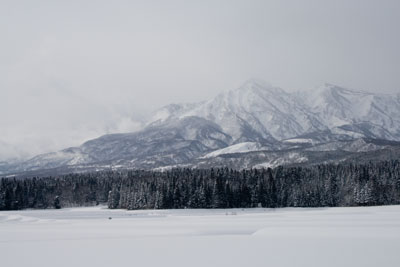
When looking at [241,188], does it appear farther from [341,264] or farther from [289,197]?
[341,264]

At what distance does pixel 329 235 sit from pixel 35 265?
28311 millimetres

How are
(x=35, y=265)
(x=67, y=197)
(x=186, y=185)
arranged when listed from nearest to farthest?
(x=35, y=265)
(x=186, y=185)
(x=67, y=197)

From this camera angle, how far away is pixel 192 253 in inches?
1265

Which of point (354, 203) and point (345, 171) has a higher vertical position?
point (345, 171)

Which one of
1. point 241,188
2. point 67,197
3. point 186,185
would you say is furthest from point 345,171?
point 67,197

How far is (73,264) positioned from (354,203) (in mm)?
114654

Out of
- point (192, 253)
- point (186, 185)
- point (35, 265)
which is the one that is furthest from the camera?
point (186, 185)

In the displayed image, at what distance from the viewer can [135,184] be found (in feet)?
495

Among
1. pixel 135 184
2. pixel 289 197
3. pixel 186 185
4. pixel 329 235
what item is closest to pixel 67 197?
pixel 135 184

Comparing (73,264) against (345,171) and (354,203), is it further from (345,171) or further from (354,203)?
(345,171)

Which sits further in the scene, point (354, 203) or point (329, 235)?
point (354, 203)

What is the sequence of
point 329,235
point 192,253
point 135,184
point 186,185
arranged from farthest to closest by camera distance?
point 135,184 < point 186,185 < point 329,235 < point 192,253

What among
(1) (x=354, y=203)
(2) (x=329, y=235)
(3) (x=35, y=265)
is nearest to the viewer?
(3) (x=35, y=265)

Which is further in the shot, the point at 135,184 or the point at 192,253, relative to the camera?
the point at 135,184
